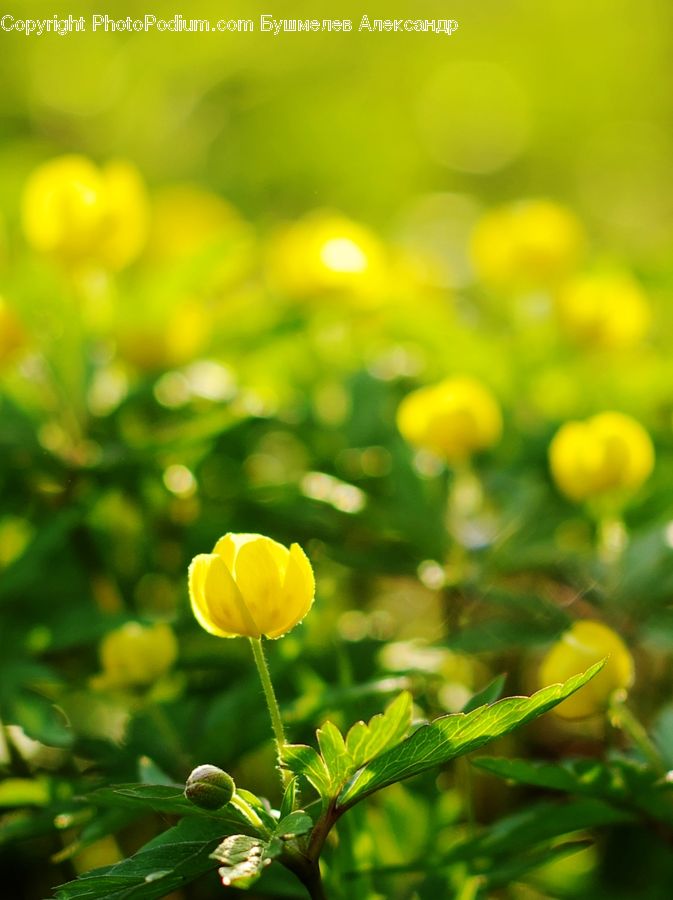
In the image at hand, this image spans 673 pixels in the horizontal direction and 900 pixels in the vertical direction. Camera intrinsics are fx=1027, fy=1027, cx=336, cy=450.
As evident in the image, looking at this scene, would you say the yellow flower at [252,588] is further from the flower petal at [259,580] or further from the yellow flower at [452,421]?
the yellow flower at [452,421]

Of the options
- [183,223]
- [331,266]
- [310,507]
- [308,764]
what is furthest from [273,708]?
[183,223]

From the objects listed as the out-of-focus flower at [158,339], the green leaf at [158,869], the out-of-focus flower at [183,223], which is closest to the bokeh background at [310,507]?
the out-of-focus flower at [158,339]

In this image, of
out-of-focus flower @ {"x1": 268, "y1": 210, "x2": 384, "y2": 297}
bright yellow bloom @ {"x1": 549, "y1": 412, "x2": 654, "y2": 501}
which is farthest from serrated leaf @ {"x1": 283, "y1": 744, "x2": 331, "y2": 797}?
out-of-focus flower @ {"x1": 268, "y1": 210, "x2": 384, "y2": 297}

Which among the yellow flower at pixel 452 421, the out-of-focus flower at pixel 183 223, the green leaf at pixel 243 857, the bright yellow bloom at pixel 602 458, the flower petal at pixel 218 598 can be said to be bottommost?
the green leaf at pixel 243 857

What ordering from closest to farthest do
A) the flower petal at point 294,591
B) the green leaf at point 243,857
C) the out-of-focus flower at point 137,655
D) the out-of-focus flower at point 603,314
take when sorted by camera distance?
the green leaf at point 243,857 → the flower petal at point 294,591 → the out-of-focus flower at point 137,655 → the out-of-focus flower at point 603,314

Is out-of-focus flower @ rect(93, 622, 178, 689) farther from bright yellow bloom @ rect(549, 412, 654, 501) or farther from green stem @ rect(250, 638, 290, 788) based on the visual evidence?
bright yellow bloom @ rect(549, 412, 654, 501)
